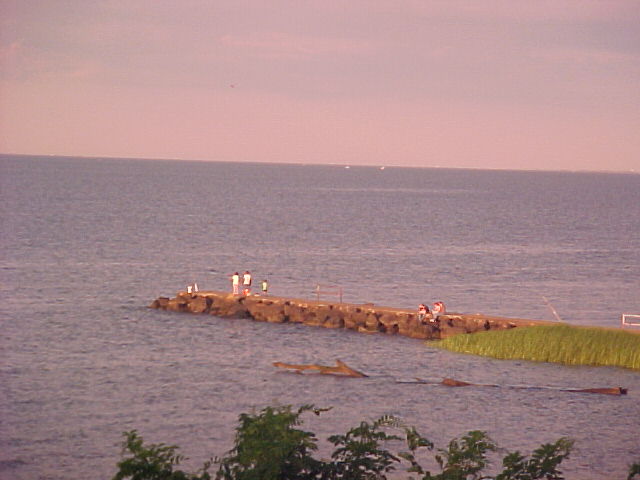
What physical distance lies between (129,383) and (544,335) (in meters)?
19.9

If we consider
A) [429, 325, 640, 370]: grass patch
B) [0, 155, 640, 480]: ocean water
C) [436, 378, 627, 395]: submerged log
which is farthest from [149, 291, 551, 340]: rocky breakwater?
[436, 378, 627, 395]: submerged log

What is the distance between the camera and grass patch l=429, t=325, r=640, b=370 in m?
48.4

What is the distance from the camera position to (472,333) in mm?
53531

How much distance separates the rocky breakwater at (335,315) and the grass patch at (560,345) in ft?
4.90

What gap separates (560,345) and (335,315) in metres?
14.5

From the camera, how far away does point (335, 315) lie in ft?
196

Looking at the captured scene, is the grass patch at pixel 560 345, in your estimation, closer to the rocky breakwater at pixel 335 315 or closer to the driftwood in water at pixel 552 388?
the rocky breakwater at pixel 335 315

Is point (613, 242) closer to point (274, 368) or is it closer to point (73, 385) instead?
point (274, 368)

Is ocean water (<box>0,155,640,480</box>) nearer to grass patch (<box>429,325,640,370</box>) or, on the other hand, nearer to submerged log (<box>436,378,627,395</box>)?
submerged log (<box>436,378,627,395</box>)

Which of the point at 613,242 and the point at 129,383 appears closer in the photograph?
the point at 129,383

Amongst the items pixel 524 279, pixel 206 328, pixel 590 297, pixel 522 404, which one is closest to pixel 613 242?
pixel 524 279

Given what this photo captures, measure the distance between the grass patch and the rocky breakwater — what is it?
4.90 ft

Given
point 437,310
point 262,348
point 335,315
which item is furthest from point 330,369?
point 335,315

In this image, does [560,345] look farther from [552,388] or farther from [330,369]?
[330,369]
